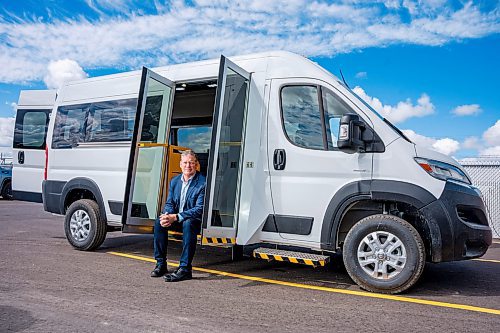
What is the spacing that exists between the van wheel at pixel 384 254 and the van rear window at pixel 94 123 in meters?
3.68

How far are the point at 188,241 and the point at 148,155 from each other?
5.01ft

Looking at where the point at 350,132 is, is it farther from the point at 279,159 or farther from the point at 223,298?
the point at 223,298

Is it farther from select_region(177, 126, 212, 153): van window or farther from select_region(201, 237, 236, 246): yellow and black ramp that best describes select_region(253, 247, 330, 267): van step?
select_region(177, 126, 212, 153): van window

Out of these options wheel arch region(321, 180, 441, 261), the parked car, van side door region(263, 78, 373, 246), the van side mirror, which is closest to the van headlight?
wheel arch region(321, 180, 441, 261)

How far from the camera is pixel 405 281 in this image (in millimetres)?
4355

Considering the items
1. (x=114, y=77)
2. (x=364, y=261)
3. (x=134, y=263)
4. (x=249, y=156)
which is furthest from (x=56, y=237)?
(x=364, y=261)

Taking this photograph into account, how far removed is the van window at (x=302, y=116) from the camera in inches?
193

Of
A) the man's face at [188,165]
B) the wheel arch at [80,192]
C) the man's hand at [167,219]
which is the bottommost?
the man's hand at [167,219]

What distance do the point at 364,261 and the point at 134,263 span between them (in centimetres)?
316

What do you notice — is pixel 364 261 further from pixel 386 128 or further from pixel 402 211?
pixel 386 128

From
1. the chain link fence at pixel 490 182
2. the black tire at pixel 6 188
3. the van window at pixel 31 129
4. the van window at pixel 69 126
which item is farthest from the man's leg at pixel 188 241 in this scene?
the black tire at pixel 6 188

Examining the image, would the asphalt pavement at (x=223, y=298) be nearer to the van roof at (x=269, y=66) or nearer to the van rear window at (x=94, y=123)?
the van rear window at (x=94, y=123)

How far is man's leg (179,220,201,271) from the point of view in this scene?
496cm

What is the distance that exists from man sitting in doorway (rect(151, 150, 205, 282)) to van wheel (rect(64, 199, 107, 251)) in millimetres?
1679
